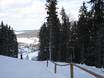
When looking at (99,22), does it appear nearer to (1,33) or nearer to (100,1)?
(100,1)

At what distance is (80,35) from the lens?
6172 centimetres

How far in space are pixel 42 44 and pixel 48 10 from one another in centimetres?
3376

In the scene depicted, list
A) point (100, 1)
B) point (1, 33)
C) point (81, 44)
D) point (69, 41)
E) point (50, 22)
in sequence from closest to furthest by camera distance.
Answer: point (100, 1)
point (81, 44)
point (50, 22)
point (69, 41)
point (1, 33)

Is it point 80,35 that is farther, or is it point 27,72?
point 80,35

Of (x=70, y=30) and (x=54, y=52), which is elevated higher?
(x=70, y=30)

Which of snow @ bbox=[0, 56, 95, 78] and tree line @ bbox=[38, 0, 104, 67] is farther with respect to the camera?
tree line @ bbox=[38, 0, 104, 67]

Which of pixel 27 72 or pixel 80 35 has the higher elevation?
pixel 80 35

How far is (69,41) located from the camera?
7744 centimetres

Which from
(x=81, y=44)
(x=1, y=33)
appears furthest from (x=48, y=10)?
(x=1, y=33)

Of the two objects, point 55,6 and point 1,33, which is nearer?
point 55,6

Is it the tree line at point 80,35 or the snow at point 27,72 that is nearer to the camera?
the snow at point 27,72

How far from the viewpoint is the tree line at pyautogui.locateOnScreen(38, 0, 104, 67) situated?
44719 millimetres

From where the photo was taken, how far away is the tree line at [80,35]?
4472 centimetres

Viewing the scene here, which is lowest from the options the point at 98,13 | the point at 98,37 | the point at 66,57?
the point at 66,57
